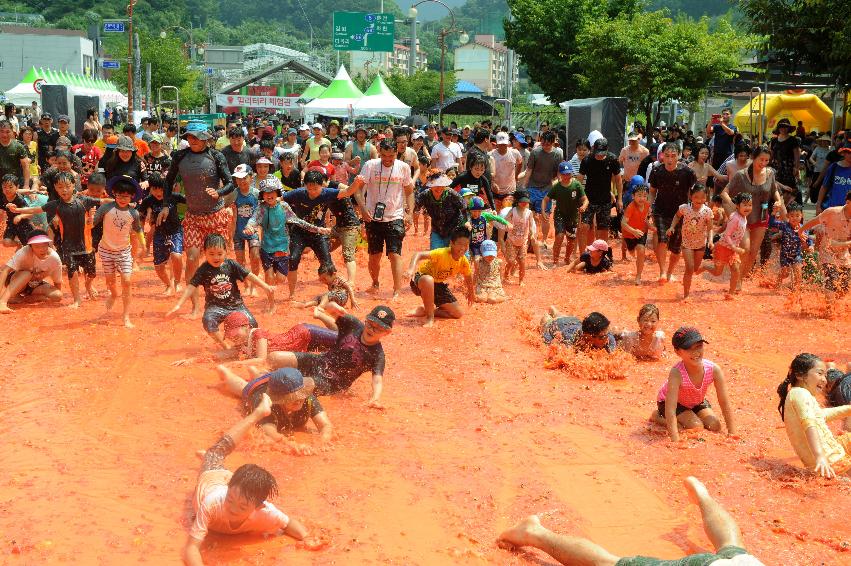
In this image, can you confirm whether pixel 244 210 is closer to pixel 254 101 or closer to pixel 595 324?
pixel 595 324

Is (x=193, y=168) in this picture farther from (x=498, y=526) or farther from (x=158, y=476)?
(x=498, y=526)

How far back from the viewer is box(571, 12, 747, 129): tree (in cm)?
2405

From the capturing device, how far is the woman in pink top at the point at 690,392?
289 inches

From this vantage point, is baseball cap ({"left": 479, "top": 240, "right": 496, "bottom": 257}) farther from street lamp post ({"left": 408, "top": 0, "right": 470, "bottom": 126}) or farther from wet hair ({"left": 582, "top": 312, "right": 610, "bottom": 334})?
street lamp post ({"left": 408, "top": 0, "right": 470, "bottom": 126})

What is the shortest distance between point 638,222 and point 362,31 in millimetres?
49172

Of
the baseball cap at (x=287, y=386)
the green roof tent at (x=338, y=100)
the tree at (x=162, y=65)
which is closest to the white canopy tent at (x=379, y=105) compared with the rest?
the green roof tent at (x=338, y=100)

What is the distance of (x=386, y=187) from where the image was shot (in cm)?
1151

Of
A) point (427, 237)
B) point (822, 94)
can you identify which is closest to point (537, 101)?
point (822, 94)

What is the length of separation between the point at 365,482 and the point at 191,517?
1.19 metres

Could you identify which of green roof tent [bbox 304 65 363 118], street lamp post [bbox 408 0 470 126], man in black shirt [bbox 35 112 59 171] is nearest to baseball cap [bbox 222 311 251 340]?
man in black shirt [bbox 35 112 59 171]

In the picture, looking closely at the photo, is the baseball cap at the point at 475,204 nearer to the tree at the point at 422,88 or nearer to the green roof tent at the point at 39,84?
the green roof tent at the point at 39,84

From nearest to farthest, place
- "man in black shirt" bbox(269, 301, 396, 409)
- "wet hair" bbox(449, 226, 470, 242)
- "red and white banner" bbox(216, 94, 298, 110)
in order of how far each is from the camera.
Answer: "man in black shirt" bbox(269, 301, 396, 409) → "wet hair" bbox(449, 226, 470, 242) → "red and white banner" bbox(216, 94, 298, 110)

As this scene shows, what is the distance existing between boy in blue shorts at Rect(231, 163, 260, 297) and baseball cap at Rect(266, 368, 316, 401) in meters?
4.62

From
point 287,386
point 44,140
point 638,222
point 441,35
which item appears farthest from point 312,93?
point 287,386
